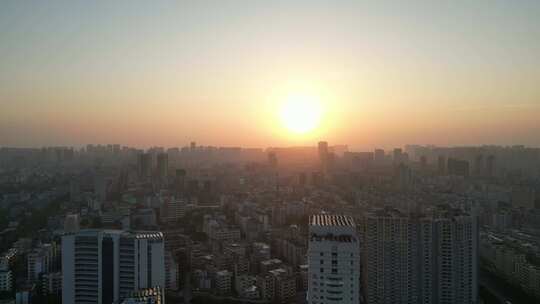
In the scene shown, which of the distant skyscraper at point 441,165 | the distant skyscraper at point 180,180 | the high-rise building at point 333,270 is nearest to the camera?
the high-rise building at point 333,270

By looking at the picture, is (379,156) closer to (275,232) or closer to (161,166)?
(161,166)

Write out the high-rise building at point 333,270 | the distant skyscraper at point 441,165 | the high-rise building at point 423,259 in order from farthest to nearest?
the distant skyscraper at point 441,165 → the high-rise building at point 423,259 → the high-rise building at point 333,270

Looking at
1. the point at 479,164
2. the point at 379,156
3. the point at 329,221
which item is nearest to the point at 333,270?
the point at 329,221

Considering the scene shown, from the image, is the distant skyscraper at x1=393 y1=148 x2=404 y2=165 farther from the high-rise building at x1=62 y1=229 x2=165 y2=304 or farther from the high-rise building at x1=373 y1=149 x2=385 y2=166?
the high-rise building at x1=62 y1=229 x2=165 y2=304

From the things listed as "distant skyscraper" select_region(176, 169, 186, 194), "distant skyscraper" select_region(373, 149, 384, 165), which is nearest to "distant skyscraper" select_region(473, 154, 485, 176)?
"distant skyscraper" select_region(373, 149, 384, 165)

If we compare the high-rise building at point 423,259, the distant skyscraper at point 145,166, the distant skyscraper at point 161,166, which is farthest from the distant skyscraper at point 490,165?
the distant skyscraper at point 145,166

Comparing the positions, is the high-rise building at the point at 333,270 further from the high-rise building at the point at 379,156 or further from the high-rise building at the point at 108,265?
the high-rise building at the point at 379,156

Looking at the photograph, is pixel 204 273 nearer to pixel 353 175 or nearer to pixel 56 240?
pixel 56 240
